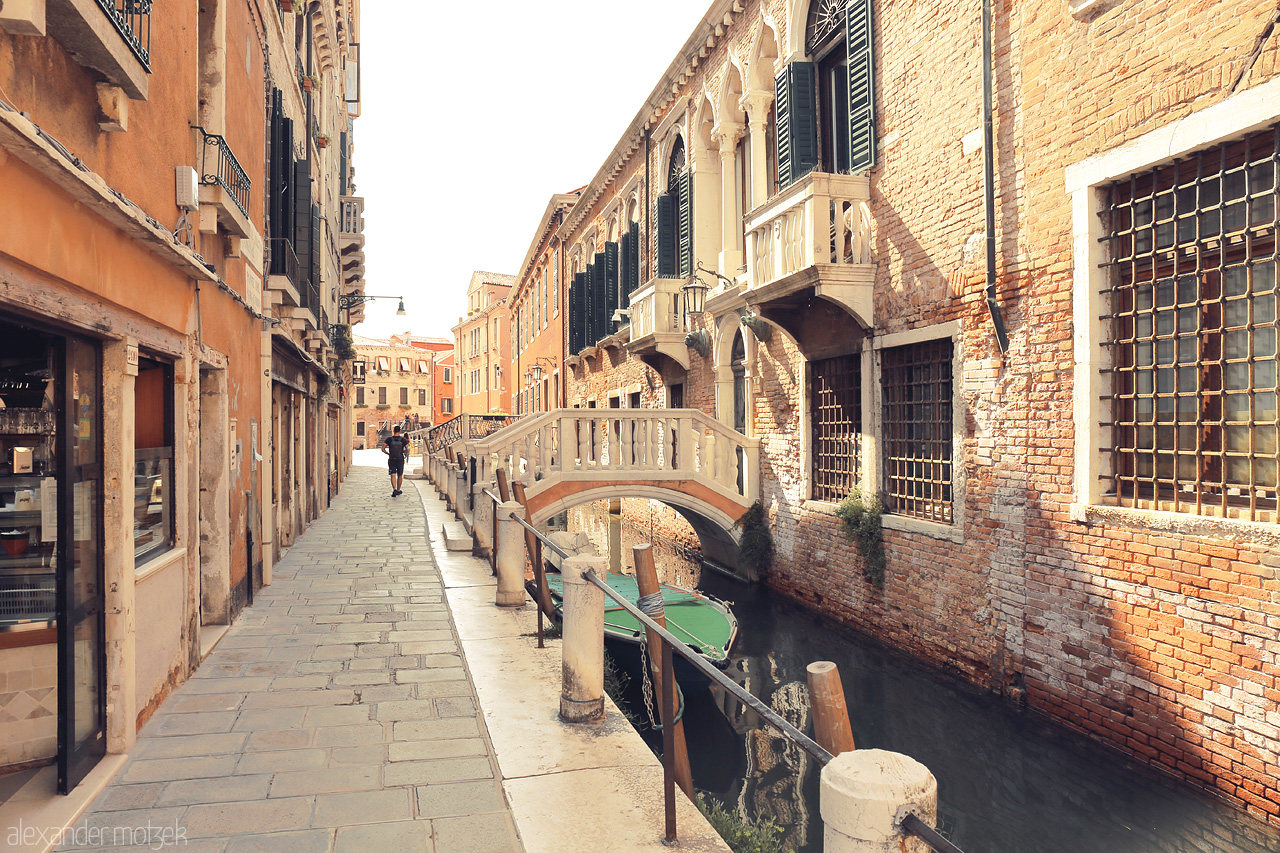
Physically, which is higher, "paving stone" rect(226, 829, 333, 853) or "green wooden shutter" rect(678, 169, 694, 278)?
"green wooden shutter" rect(678, 169, 694, 278)

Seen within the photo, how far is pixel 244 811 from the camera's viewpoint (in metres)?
3.30

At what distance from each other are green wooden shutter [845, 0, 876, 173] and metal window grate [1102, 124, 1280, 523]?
10.9 feet

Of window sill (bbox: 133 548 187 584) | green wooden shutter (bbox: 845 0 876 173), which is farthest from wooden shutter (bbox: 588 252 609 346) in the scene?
window sill (bbox: 133 548 187 584)

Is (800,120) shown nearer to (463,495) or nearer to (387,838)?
(463,495)

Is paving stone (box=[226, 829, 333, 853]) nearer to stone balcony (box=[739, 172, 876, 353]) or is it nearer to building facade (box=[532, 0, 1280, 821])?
building facade (box=[532, 0, 1280, 821])

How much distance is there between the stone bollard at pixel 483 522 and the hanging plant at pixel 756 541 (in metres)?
3.55

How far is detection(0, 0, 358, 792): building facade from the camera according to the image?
2.96 meters

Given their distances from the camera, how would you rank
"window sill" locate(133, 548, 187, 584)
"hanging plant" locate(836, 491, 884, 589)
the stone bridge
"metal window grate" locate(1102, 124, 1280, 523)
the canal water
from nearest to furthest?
1. "window sill" locate(133, 548, 187, 584)
2. "metal window grate" locate(1102, 124, 1280, 523)
3. the canal water
4. "hanging plant" locate(836, 491, 884, 589)
5. the stone bridge

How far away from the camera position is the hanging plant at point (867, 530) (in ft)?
27.0

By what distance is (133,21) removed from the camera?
3826 mm

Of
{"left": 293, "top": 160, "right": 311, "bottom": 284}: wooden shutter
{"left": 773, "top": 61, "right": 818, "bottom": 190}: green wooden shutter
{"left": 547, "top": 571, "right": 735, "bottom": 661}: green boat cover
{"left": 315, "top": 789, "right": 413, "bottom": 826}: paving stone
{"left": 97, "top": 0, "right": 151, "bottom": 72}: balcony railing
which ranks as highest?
{"left": 773, "top": 61, "right": 818, "bottom": 190}: green wooden shutter

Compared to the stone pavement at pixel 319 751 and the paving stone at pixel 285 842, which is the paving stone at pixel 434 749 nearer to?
the stone pavement at pixel 319 751

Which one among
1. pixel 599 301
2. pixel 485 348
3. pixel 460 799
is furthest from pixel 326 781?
pixel 485 348

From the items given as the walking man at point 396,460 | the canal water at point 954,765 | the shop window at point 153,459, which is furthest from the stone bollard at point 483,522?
the walking man at point 396,460
